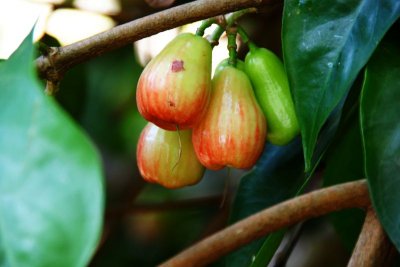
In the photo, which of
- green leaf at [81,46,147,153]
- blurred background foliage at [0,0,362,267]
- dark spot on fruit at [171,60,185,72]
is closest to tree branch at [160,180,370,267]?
dark spot on fruit at [171,60,185,72]

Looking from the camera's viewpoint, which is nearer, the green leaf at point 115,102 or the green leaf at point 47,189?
the green leaf at point 47,189

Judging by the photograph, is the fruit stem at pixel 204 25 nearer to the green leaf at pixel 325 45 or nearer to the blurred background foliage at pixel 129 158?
the green leaf at pixel 325 45

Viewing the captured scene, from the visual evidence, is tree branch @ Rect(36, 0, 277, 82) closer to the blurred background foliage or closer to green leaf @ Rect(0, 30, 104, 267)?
green leaf @ Rect(0, 30, 104, 267)

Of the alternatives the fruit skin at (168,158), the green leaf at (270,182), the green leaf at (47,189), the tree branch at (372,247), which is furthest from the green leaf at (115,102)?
the green leaf at (47,189)

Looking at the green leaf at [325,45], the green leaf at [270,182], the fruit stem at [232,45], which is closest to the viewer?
the green leaf at [325,45]

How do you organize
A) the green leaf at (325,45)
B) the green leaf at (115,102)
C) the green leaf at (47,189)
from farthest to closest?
the green leaf at (115,102)
the green leaf at (325,45)
the green leaf at (47,189)

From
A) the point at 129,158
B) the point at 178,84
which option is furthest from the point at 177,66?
the point at 129,158
